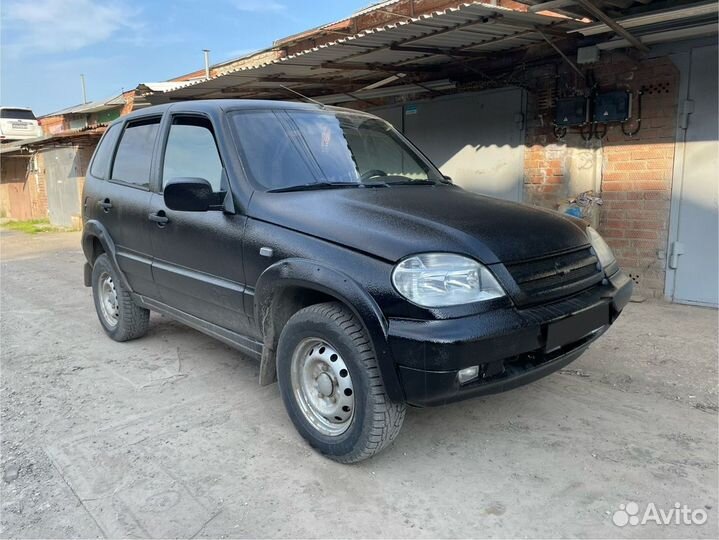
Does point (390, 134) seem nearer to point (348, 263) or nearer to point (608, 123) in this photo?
point (348, 263)

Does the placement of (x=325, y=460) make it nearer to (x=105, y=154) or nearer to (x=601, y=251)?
(x=601, y=251)

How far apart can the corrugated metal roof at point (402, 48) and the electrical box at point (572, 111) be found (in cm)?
81

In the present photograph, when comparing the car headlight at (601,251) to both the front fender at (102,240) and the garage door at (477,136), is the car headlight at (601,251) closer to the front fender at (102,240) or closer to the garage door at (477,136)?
the front fender at (102,240)

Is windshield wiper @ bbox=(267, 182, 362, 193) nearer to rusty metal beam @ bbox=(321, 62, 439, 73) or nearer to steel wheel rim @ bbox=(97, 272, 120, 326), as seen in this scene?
steel wheel rim @ bbox=(97, 272, 120, 326)

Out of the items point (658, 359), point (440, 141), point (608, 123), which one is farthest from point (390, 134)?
point (440, 141)

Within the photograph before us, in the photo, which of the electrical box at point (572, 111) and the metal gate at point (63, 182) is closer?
the electrical box at point (572, 111)

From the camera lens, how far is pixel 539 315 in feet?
8.36

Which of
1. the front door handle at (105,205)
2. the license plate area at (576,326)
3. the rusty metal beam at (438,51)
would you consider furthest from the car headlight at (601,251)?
the front door handle at (105,205)

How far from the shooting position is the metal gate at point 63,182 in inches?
651

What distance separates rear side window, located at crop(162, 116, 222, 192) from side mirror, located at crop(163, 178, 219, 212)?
0.22 m

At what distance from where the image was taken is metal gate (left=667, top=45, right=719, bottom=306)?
18.1ft

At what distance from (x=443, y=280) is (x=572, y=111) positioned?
476cm

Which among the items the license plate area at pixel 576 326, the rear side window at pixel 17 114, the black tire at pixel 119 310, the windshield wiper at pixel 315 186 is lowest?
the black tire at pixel 119 310

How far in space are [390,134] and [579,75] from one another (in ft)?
11.0
